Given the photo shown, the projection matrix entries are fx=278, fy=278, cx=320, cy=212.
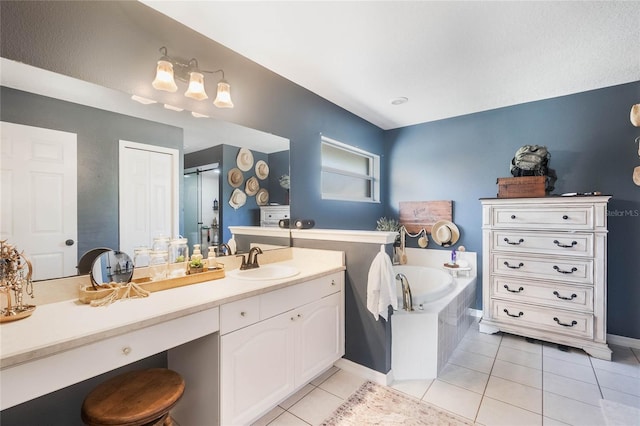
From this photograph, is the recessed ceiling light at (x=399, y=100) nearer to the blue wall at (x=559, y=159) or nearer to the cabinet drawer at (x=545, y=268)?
the blue wall at (x=559, y=159)

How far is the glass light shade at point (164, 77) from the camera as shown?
62.9 inches

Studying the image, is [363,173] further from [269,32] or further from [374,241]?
[269,32]

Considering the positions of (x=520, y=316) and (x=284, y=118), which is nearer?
(x=284, y=118)

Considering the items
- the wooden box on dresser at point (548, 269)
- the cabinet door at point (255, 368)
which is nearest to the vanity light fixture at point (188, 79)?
the cabinet door at point (255, 368)

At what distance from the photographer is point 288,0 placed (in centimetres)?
161

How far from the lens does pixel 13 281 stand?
3.71ft

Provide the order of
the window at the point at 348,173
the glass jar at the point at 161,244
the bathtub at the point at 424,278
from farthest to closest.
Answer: the window at the point at 348,173 < the bathtub at the point at 424,278 < the glass jar at the point at 161,244

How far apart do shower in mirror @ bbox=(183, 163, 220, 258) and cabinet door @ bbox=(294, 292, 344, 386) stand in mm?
820

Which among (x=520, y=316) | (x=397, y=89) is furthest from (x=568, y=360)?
(x=397, y=89)

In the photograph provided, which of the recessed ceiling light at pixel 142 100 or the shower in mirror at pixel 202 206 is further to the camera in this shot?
the shower in mirror at pixel 202 206

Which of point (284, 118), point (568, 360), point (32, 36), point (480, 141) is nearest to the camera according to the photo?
point (32, 36)

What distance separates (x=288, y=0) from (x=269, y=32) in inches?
12.8

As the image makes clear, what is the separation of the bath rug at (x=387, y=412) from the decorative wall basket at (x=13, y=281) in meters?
1.60

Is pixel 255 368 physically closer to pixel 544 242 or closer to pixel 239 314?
pixel 239 314
